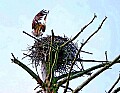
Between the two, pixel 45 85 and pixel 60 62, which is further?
pixel 60 62

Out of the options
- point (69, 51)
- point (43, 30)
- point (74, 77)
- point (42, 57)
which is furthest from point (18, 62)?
point (69, 51)

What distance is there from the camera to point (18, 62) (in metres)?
2.22

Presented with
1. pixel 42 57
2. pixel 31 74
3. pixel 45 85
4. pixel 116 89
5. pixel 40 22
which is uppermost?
pixel 40 22

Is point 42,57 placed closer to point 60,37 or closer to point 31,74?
point 60,37

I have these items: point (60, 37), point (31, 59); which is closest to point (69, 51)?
point (60, 37)

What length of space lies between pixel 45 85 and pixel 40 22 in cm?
101

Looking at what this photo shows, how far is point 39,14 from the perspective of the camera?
3115 millimetres

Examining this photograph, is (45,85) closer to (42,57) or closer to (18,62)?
(18,62)

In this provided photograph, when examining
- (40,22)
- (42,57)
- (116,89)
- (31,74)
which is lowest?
(116,89)

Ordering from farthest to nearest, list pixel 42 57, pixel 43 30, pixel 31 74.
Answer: pixel 42 57 → pixel 43 30 → pixel 31 74

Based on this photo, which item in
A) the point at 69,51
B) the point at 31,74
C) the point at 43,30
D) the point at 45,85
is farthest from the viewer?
the point at 69,51

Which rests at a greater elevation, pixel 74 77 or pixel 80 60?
pixel 80 60

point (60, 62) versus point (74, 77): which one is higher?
point (60, 62)

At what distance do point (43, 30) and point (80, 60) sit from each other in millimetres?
474
